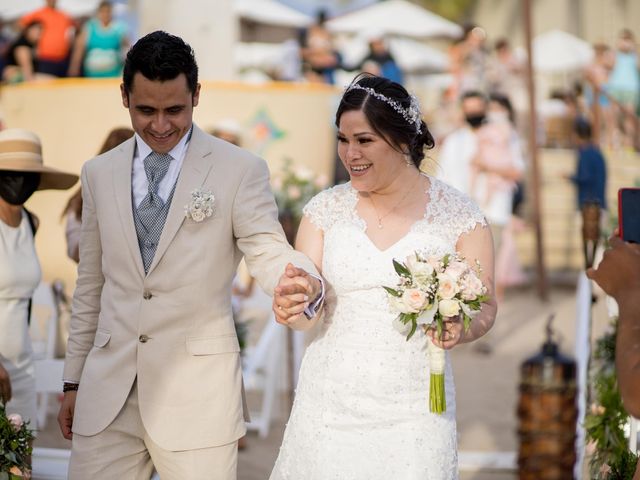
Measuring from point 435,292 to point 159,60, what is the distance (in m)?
1.27

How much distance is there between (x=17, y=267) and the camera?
5184 mm

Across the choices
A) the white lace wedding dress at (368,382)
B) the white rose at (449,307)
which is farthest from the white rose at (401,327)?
the white rose at (449,307)

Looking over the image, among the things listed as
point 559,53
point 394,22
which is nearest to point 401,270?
point 394,22

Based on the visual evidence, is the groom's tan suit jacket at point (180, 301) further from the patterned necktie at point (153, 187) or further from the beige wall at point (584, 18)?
the beige wall at point (584, 18)

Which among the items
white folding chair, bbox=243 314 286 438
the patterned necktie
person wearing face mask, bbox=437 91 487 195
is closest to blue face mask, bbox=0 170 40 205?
the patterned necktie

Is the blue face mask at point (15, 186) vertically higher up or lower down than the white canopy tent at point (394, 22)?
lower down

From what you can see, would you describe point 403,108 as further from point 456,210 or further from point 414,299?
point 414,299

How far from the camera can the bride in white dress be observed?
4293 mm

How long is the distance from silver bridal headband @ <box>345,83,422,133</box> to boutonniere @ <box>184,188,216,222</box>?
2.98ft

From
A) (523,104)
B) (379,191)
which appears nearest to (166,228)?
(379,191)

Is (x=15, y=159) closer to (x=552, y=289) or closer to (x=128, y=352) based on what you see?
(x=128, y=352)

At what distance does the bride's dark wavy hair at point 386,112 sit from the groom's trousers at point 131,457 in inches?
54.0

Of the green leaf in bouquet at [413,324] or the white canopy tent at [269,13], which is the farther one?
the white canopy tent at [269,13]

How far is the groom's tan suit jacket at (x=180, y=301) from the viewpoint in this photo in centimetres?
391
